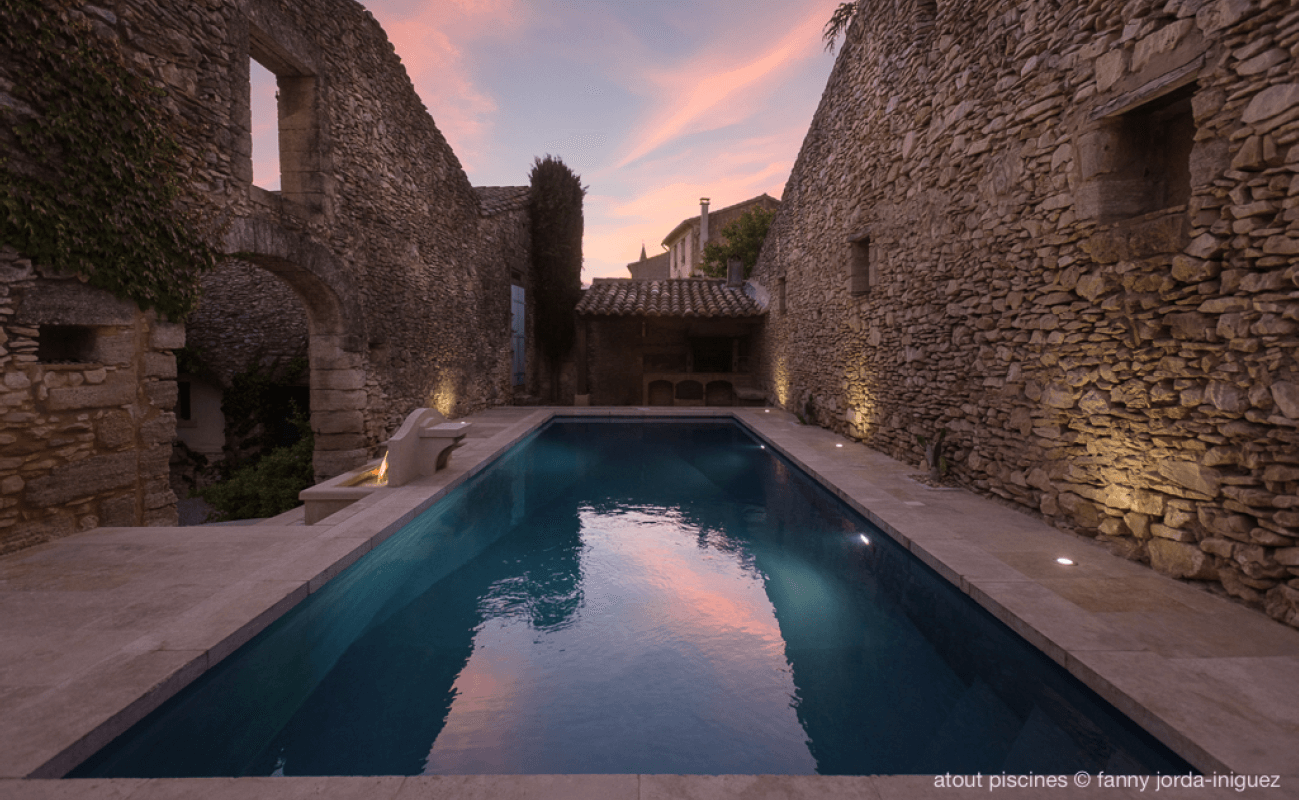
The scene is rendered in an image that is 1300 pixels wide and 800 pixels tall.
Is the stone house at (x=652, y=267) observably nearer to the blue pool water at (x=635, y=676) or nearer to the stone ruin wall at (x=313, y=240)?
the stone ruin wall at (x=313, y=240)

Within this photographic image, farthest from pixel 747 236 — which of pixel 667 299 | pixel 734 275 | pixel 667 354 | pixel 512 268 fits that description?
pixel 512 268

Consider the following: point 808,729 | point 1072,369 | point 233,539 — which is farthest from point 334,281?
point 1072,369

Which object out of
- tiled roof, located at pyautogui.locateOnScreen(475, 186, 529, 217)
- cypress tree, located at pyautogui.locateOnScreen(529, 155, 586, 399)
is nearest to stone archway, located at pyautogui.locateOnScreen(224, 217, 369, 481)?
tiled roof, located at pyautogui.locateOnScreen(475, 186, 529, 217)

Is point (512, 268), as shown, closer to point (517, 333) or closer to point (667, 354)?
point (517, 333)

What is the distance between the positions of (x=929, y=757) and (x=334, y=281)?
798 cm

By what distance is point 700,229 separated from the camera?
28219mm

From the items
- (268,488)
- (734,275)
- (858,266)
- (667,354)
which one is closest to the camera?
(268,488)

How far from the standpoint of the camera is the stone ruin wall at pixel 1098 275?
2922 mm

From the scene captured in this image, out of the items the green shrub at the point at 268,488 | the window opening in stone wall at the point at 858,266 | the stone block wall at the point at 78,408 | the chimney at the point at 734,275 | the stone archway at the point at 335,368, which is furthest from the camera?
the chimney at the point at 734,275

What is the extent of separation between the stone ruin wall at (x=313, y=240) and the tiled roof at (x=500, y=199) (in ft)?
2.63

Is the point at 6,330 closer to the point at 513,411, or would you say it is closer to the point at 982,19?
the point at 982,19

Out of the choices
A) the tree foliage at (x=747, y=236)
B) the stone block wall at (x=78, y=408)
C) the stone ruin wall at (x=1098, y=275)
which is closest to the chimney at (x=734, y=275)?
the tree foliage at (x=747, y=236)

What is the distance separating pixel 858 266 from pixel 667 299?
839 centimetres

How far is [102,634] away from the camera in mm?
2877
